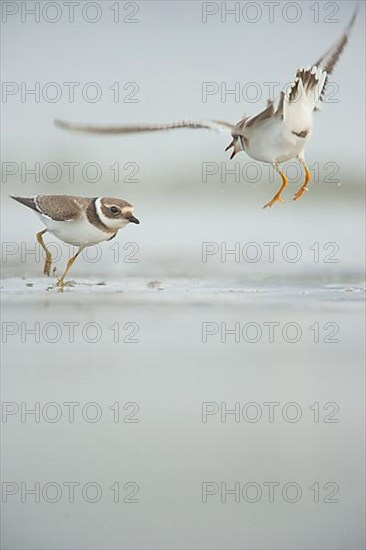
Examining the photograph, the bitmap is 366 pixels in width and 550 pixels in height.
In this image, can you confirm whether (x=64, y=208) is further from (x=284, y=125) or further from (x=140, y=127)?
(x=284, y=125)

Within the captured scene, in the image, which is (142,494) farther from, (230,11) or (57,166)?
(230,11)

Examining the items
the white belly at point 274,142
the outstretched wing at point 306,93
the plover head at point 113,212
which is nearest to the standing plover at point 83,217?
the plover head at point 113,212

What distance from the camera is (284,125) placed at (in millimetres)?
2682

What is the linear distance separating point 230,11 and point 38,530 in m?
2.81

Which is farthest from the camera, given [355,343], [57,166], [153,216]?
[57,166]

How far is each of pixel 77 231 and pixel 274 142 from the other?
21.2 inches

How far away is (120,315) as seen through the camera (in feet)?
8.25

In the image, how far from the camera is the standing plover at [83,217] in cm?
272

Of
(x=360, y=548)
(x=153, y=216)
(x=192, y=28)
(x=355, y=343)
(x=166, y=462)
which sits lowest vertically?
(x=360, y=548)

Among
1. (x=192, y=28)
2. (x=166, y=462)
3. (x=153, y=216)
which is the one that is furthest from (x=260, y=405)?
(x=192, y=28)

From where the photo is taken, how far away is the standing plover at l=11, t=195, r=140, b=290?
2.72m

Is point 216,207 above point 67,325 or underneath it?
above

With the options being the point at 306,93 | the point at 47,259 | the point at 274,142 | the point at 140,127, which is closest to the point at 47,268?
the point at 47,259

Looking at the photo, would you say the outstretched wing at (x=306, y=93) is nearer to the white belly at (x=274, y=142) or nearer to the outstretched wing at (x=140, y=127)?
the white belly at (x=274, y=142)
